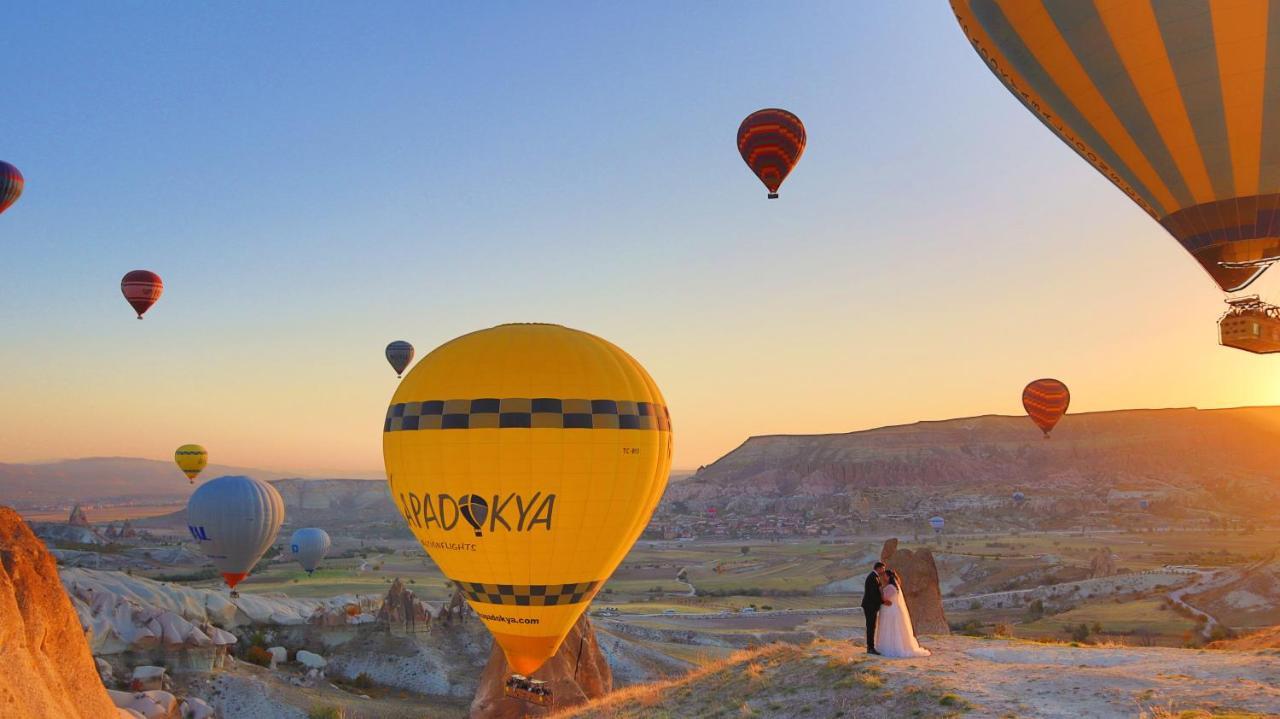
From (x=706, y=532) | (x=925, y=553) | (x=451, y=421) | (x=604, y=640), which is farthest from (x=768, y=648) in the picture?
(x=706, y=532)

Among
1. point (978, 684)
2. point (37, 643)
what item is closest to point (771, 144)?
point (978, 684)

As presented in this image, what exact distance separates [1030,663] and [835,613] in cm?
5584

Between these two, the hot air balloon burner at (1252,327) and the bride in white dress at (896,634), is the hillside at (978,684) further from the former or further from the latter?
the hot air balloon burner at (1252,327)

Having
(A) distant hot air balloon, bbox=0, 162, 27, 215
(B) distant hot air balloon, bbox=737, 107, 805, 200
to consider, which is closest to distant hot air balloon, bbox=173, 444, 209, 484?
(A) distant hot air balloon, bbox=0, 162, 27, 215

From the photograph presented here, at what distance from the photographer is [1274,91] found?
74.8ft

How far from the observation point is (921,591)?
3002 centimetres

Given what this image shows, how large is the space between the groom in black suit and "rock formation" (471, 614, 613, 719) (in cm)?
1692

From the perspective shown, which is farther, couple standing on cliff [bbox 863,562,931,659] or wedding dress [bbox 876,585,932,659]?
wedding dress [bbox 876,585,932,659]

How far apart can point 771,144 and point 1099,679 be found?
26.7m

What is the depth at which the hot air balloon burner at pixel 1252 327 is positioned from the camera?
26781 millimetres

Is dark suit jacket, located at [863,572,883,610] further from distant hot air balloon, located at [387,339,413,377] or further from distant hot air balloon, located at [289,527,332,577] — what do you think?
distant hot air balloon, located at [289,527,332,577]

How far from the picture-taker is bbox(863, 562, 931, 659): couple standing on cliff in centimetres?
1645

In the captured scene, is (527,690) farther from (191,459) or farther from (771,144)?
(191,459)

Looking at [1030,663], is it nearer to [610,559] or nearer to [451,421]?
[610,559]
